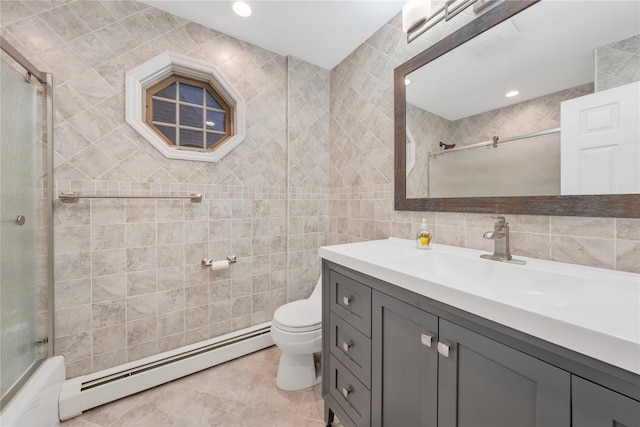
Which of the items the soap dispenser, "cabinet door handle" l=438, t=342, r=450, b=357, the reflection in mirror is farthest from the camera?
the soap dispenser

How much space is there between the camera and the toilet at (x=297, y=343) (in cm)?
146

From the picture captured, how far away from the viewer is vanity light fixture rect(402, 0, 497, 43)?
1.17 metres

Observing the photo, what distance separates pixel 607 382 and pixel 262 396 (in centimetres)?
155

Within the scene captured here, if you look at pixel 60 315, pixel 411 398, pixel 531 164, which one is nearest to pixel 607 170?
pixel 531 164

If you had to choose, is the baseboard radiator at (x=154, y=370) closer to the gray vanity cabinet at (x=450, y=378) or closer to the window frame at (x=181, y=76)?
the gray vanity cabinet at (x=450, y=378)

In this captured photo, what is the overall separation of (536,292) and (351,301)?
0.68 meters

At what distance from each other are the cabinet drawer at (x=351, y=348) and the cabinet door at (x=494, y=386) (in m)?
0.33

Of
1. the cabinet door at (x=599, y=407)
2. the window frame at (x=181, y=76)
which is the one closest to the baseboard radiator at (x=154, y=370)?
the window frame at (x=181, y=76)

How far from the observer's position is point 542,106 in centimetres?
99

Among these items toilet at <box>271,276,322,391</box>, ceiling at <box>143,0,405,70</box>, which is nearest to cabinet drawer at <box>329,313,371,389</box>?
toilet at <box>271,276,322,391</box>

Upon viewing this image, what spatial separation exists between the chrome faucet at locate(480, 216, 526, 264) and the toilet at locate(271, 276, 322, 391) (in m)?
1.02

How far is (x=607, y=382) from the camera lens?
0.46 m

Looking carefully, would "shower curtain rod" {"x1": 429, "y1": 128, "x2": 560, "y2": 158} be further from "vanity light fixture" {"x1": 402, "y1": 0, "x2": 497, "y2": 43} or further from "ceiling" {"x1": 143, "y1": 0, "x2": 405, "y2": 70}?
"ceiling" {"x1": 143, "y1": 0, "x2": 405, "y2": 70}

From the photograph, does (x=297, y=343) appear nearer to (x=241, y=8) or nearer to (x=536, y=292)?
(x=536, y=292)
